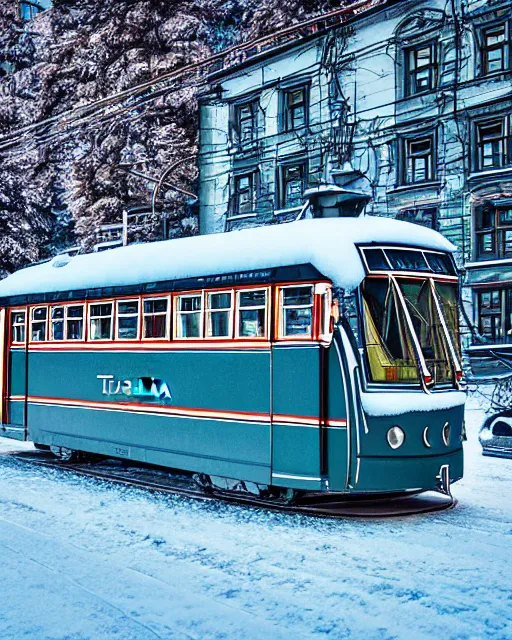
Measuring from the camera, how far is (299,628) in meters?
5.94

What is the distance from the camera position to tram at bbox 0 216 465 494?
938cm

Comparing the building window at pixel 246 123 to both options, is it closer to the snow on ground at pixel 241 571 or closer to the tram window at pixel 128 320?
the tram window at pixel 128 320

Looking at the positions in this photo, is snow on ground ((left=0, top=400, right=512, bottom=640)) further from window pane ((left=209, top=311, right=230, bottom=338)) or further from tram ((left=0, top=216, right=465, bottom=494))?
window pane ((left=209, top=311, right=230, bottom=338))

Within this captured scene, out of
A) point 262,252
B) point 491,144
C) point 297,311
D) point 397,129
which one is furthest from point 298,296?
point 397,129

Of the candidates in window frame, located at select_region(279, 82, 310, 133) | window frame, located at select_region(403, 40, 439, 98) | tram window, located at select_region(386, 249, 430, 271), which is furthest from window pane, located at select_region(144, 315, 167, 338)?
window frame, located at select_region(279, 82, 310, 133)

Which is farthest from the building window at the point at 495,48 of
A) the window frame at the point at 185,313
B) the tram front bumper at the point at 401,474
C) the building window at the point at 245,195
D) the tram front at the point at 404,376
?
the tram front bumper at the point at 401,474

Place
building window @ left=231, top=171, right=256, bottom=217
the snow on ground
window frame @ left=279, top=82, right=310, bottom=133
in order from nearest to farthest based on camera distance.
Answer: the snow on ground → window frame @ left=279, top=82, right=310, bottom=133 → building window @ left=231, top=171, right=256, bottom=217

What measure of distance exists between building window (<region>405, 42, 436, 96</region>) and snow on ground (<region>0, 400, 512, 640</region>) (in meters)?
13.0

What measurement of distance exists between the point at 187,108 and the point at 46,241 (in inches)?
331

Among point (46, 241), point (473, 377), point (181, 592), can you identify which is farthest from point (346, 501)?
point (46, 241)

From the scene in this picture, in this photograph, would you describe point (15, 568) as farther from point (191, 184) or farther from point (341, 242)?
point (191, 184)

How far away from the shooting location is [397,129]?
71.8ft

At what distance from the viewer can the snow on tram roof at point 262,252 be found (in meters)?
9.61

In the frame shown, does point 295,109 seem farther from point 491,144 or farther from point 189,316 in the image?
point 189,316
